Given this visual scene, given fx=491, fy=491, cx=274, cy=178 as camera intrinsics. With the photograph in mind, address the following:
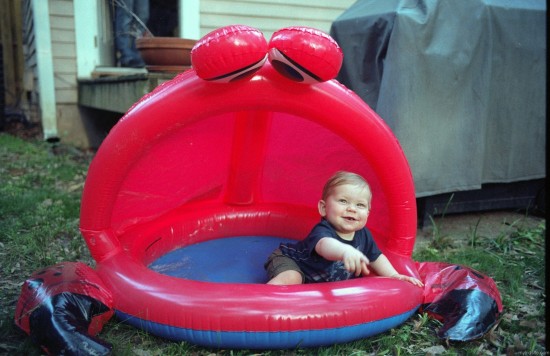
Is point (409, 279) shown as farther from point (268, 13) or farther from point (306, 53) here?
point (268, 13)

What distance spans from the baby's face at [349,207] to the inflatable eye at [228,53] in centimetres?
76

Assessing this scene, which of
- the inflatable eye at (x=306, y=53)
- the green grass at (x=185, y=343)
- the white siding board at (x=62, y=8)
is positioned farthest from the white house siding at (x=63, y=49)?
the inflatable eye at (x=306, y=53)

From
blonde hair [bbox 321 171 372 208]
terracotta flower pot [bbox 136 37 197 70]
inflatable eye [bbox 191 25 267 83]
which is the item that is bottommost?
blonde hair [bbox 321 171 372 208]

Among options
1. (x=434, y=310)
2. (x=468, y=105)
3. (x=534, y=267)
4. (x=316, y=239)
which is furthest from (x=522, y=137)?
(x=316, y=239)

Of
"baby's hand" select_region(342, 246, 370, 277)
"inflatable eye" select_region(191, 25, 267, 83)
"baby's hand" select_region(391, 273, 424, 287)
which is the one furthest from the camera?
"baby's hand" select_region(391, 273, 424, 287)

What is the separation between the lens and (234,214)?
3371 mm

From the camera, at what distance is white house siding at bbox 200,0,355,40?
19.9ft

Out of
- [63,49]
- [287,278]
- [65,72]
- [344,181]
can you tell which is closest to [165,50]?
[63,49]

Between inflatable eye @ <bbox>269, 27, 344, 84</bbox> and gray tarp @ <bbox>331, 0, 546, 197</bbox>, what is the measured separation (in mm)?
1449

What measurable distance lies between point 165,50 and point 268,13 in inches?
95.4

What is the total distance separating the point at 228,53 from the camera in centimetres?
185

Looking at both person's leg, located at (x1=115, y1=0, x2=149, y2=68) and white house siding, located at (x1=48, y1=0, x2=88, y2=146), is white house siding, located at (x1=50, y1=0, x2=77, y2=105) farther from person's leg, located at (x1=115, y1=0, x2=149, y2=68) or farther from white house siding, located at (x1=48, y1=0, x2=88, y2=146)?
person's leg, located at (x1=115, y1=0, x2=149, y2=68)

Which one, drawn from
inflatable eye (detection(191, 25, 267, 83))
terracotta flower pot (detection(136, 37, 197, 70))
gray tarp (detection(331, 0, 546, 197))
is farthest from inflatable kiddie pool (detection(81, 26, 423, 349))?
terracotta flower pot (detection(136, 37, 197, 70))

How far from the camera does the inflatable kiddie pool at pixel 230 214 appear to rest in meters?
1.95
